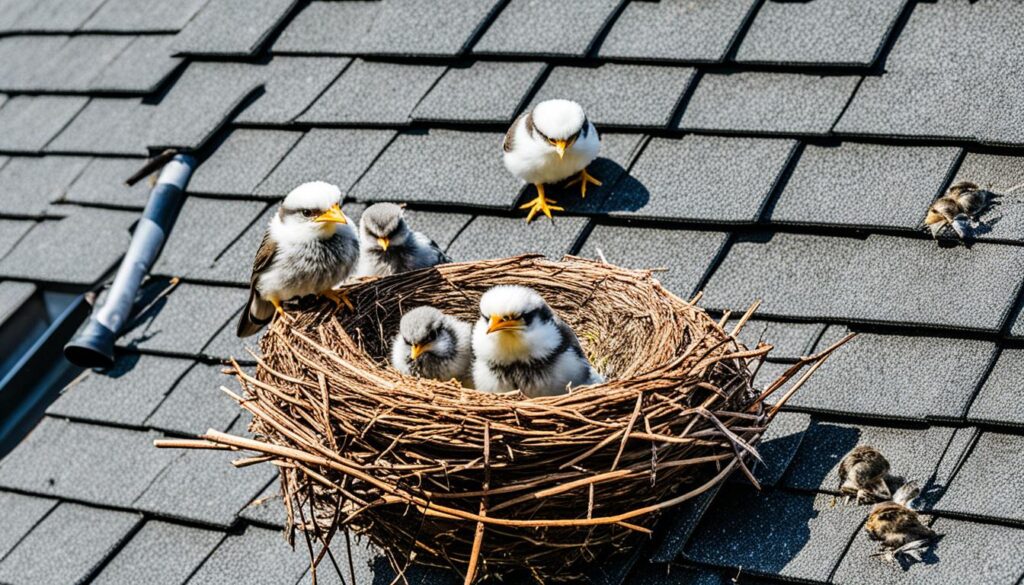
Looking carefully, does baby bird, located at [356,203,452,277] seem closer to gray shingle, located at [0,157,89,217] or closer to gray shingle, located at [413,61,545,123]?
gray shingle, located at [413,61,545,123]

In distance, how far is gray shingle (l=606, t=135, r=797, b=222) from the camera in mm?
3105

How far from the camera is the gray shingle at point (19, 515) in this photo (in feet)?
11.0

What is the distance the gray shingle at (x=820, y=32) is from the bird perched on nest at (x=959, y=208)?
21.8 inches

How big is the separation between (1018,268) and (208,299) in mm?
2257

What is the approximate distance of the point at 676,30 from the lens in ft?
11.7

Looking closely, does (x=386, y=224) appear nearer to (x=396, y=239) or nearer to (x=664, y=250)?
(x=396, y=239)

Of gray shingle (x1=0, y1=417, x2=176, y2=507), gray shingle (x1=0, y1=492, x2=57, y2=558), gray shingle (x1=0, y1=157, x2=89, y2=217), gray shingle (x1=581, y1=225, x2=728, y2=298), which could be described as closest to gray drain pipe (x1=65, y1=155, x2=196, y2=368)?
gray shingle (x1=0, y1=417, x2=176, y2=507)

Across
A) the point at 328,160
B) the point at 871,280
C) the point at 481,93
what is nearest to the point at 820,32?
the point at 871,280

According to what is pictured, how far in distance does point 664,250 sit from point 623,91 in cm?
62

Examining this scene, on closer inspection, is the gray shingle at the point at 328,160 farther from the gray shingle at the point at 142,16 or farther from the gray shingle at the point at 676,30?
the gray shingle at the point at 142,16

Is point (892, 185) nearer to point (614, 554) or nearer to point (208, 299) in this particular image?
point (614, 554)

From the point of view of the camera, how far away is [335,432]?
2500 mm

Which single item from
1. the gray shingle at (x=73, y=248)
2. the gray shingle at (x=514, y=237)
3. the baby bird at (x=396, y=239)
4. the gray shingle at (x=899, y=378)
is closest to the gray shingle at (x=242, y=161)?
the gray shingle at (x=73, y=248)

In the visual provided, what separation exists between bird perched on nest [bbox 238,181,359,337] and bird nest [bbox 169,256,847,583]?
1.94 feet
